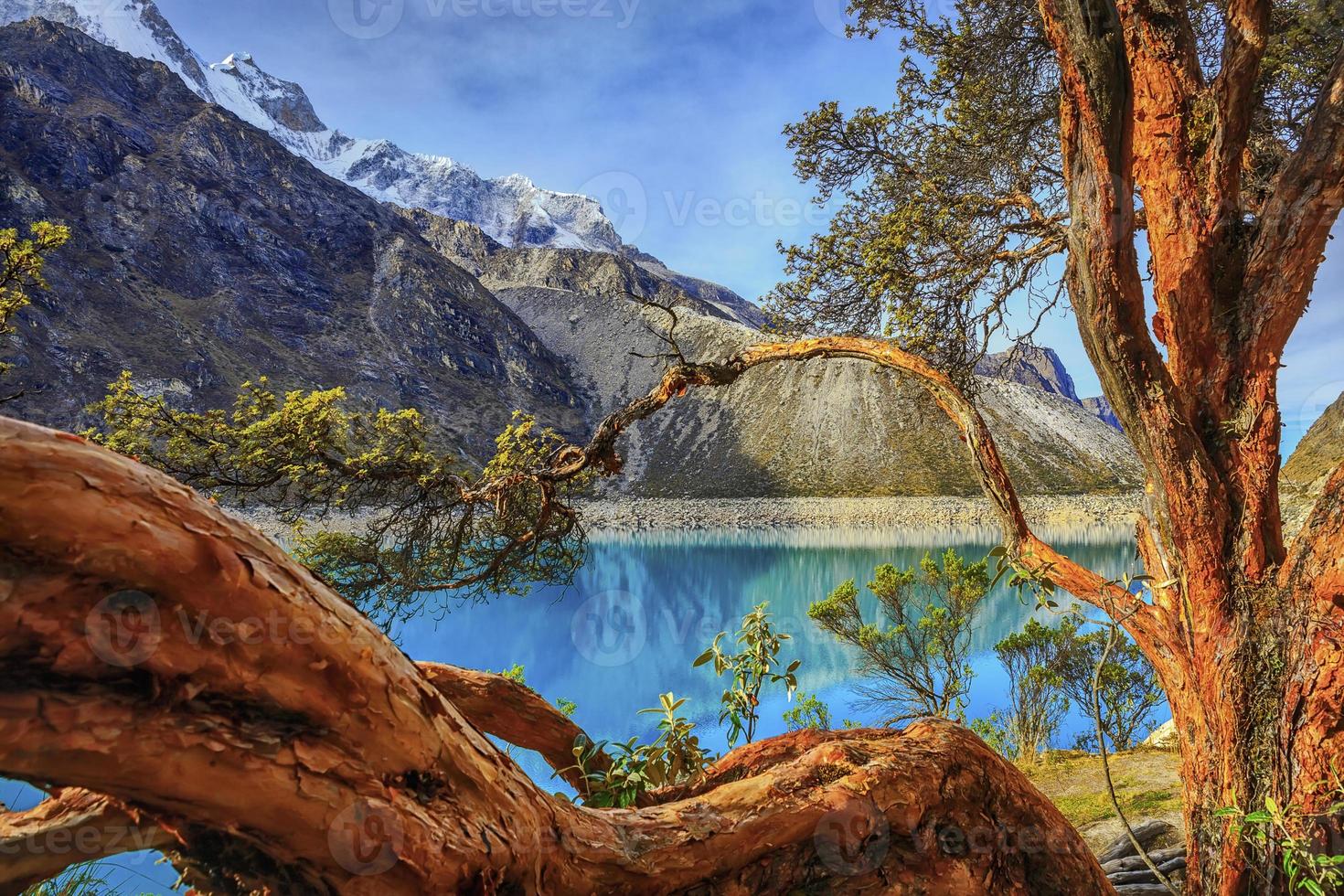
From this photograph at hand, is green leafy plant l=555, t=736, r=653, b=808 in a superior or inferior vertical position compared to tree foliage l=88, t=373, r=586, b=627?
inferior

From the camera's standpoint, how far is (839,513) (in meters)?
61.2

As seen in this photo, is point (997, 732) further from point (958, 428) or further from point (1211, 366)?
point (1211, 366)

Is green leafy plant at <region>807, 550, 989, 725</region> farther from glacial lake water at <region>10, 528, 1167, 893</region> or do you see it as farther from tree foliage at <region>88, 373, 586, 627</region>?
tree foliage at <region>88, 373, 586, 627</region>

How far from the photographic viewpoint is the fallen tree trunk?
0.81m

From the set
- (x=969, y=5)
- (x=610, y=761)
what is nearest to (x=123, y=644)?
(x=610, y=761)

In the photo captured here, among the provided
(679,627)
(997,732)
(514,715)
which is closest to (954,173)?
(514,715)

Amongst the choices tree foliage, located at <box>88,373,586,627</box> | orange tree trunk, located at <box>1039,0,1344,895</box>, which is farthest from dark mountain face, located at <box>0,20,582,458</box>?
orange tree trunk, located at <box>1039,0,1344,895</box>

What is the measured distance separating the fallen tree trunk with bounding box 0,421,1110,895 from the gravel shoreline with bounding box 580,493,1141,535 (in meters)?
48.2

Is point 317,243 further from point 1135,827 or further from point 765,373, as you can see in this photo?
point 1135,827

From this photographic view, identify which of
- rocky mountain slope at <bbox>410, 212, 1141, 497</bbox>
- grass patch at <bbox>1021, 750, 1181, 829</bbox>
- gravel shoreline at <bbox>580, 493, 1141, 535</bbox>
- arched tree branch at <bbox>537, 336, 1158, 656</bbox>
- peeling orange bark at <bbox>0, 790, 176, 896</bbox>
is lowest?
grass patch at <bbox>1021, 750, 1181, 829</bbox>

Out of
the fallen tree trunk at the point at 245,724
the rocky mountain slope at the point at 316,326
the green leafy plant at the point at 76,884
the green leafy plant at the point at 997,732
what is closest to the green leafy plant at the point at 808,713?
the green leafy plant at the point at 997,732

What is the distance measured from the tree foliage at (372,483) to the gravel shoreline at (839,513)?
44898mm

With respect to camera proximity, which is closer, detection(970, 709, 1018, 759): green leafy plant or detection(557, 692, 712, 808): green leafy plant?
detection(557, 692, 712, 808): green leafy plant

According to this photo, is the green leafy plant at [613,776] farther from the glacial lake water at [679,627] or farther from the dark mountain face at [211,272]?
the dark mountain face at [211,272]
